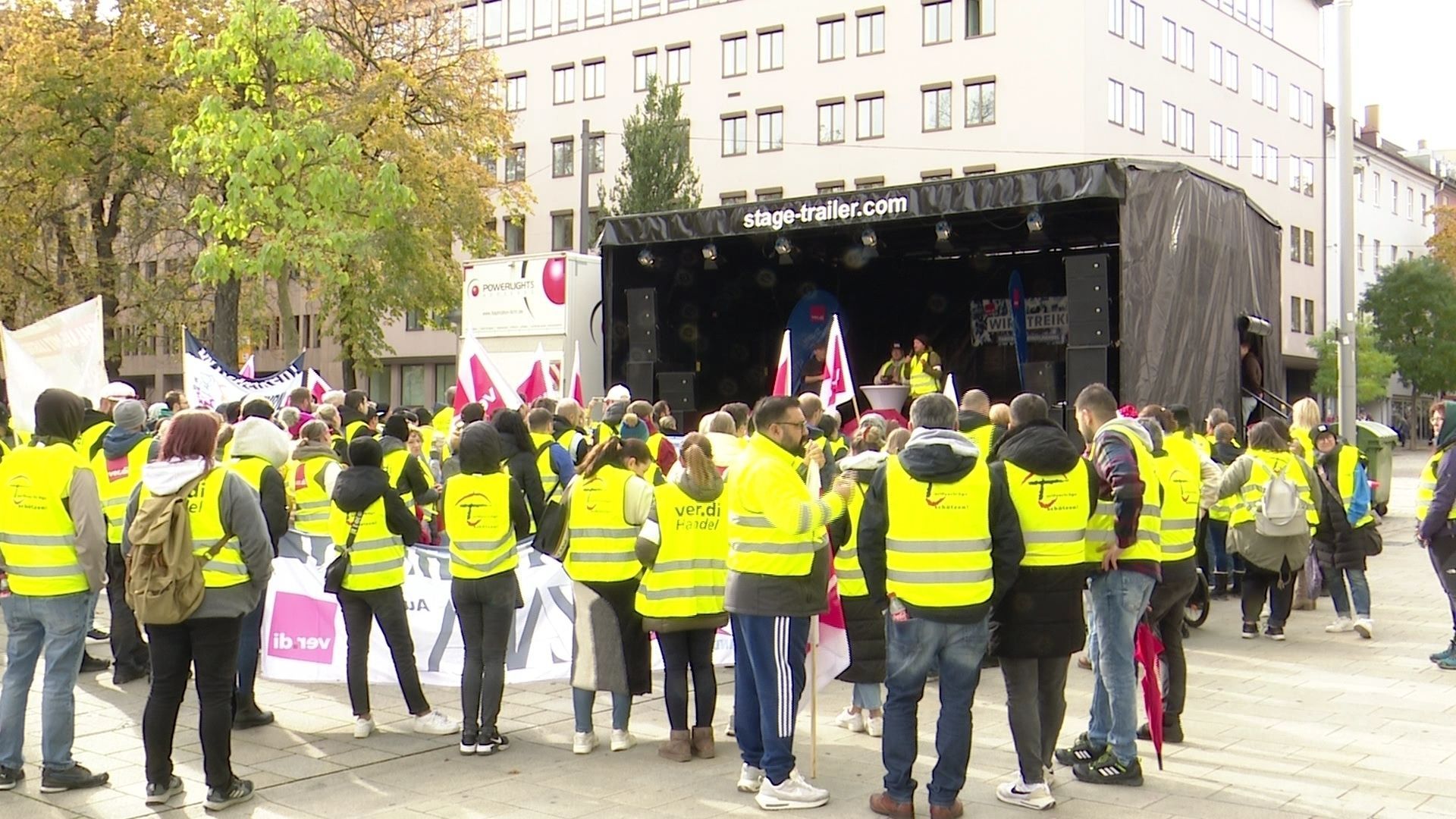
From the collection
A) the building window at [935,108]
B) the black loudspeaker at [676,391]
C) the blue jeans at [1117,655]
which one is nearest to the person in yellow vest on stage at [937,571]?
the blue jeans at [1117,655]

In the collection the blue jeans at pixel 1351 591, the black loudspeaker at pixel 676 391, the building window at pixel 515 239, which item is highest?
the building window at pixel 515 239

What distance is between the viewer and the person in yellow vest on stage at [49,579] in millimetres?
6477

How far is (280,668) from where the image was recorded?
8508 millimetres

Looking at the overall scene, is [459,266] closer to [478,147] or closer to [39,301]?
[478,147]

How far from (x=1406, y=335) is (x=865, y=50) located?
29.4 meters

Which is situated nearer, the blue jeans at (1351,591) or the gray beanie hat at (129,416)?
the gray beanie hat at (129,416)

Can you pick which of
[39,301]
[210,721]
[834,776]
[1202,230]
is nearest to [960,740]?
[834,776]

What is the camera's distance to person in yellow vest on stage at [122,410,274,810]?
6062 mm

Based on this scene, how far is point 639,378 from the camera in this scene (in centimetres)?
1983

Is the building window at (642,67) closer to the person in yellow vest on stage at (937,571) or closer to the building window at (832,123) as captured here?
the building window at (832,123)

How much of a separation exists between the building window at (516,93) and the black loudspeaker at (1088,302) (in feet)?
132

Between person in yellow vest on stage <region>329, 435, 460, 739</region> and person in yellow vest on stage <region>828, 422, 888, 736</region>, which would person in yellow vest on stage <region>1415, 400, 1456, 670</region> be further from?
person in yellow vest on stage <region>329, 435, 460, 739</region>

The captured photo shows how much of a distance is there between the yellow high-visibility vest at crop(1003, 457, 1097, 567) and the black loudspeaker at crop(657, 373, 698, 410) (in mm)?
14440

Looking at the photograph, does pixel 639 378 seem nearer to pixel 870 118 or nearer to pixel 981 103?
pixel 981 103
